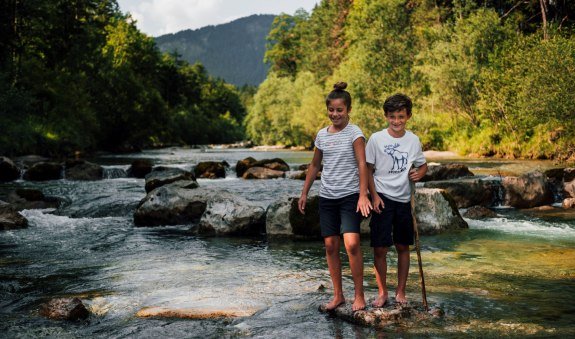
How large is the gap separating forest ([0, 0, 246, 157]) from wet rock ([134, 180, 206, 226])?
45.3 feet

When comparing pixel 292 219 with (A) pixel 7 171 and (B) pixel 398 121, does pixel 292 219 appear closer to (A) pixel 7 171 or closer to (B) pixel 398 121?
(B) pixel 398 121

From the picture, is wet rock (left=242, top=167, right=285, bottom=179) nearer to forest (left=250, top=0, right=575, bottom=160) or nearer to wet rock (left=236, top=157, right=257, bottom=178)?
wet rock (left=236, top=157, right=257, bottom=178)

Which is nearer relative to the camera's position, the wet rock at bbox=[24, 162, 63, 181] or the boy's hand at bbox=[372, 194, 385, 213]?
the boy's hand at bbox=[372, 194, 385, 213]

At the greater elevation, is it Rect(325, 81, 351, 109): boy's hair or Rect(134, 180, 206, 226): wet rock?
Rect(325, 81, 351, 109): boy's hair

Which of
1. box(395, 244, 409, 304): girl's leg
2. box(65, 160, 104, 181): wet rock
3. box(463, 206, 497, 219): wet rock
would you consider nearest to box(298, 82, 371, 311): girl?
box(395, 244, 409, 304): girl's leg

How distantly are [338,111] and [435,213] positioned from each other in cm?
650

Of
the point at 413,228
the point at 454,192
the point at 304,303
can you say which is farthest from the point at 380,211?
the point at 454,192

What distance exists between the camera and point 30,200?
15.2m

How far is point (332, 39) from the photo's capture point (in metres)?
75.5

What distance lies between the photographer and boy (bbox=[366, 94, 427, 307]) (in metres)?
4.76

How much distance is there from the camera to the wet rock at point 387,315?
464cm

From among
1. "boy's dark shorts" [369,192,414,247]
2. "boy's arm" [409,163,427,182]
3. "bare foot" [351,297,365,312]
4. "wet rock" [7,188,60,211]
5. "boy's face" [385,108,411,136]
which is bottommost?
"wet rock" [7,188,60,211]

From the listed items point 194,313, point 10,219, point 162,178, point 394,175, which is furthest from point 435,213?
point 162,178

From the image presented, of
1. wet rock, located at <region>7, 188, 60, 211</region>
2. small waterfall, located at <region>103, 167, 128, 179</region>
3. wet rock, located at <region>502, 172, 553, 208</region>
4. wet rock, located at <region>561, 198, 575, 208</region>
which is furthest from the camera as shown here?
small waterfall, located at <region>103, 167, 128, 179</region>
